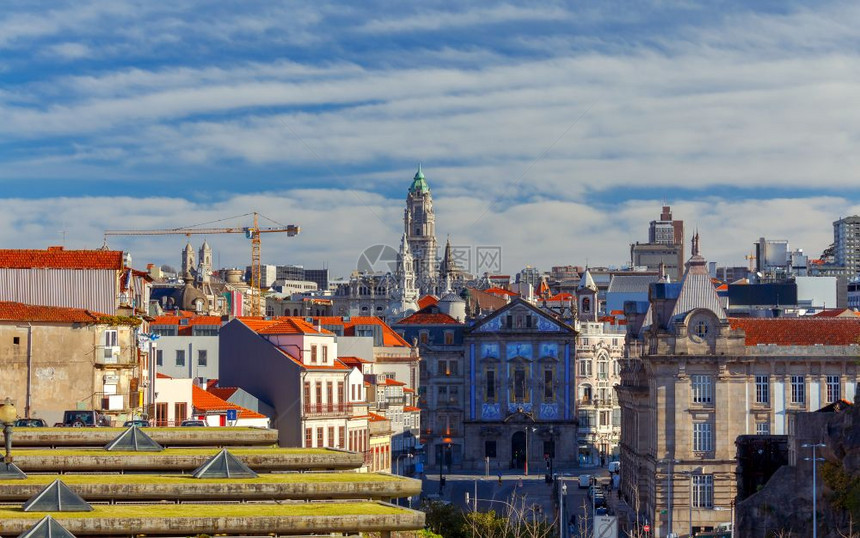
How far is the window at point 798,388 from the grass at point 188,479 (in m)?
69.0

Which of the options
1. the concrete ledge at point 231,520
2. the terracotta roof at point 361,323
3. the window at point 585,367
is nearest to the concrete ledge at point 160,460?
the concrete ledge at point 231,520

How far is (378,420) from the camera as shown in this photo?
96312 mm

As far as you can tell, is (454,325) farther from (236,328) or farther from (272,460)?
(272,460)

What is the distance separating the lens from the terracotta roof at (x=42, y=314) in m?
63.0

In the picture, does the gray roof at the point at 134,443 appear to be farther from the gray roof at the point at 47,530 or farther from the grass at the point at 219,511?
the gray roof at the point at 47,530

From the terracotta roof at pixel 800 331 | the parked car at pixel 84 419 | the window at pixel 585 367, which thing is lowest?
the parked car at pixel 84 419

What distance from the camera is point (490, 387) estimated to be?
514 ft

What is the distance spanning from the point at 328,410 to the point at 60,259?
18.4 m

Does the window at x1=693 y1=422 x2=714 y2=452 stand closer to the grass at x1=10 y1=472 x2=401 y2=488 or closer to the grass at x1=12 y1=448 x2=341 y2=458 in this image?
the grass at x1=12 y1=448 x2=341 y2=458

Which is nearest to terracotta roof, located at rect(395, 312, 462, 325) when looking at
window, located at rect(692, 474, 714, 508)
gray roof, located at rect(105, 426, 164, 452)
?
→ window, located at rect(692, 474, 714, 508)

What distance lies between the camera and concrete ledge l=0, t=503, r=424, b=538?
26594mm

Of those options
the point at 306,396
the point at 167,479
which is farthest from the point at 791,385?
the point at 167,479

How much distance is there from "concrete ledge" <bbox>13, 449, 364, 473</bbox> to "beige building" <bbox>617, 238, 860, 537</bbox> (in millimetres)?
61909

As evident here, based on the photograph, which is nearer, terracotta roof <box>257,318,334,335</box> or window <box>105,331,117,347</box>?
window <box>105,331,117,347</box>
